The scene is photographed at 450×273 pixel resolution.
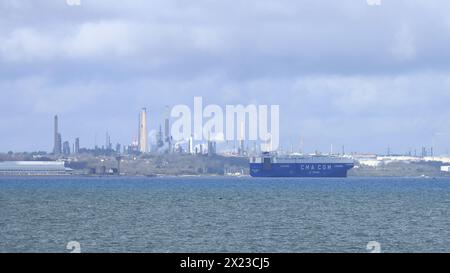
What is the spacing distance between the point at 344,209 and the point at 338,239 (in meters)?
31.7

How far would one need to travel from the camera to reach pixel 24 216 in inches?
3068

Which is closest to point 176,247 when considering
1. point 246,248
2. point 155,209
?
point 246,248
